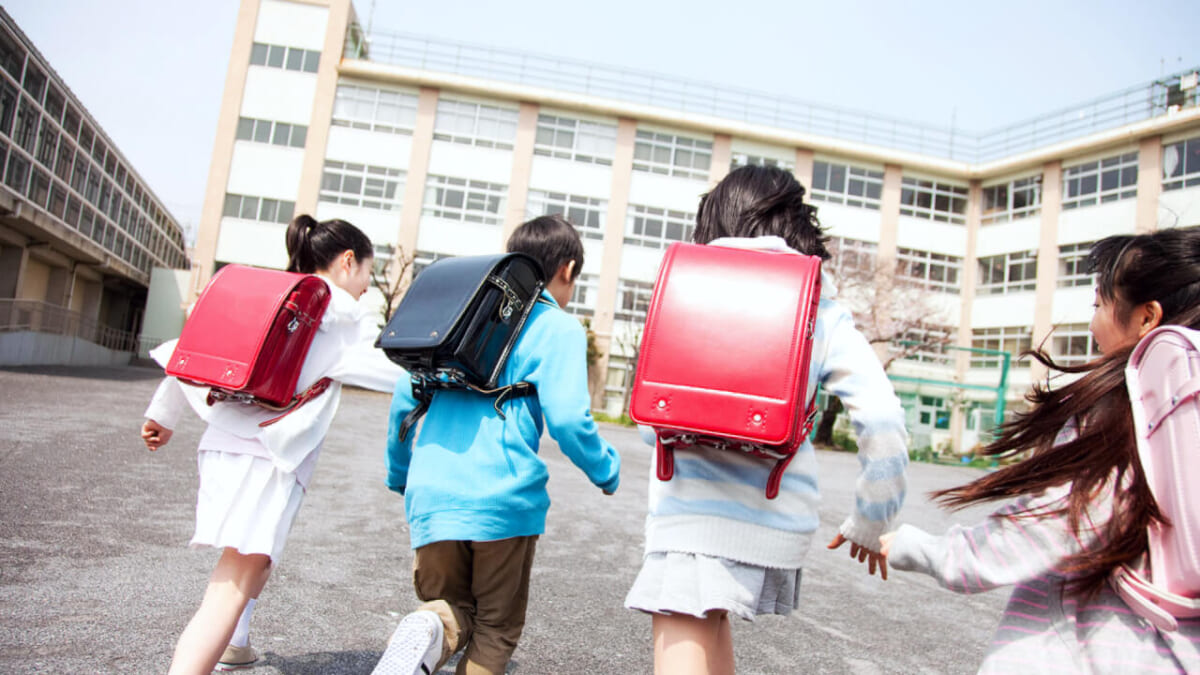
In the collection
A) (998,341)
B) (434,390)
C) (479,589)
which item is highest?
(998,341)

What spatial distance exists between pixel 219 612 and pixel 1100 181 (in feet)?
110

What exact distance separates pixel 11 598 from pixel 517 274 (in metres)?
2.57

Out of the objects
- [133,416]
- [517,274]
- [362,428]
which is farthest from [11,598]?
[362,428]

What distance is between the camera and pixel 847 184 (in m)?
31.5

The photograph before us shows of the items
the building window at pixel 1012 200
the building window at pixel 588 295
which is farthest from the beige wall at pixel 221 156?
the building window at pixel 1012 200

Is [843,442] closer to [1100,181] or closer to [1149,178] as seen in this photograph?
[1100,181]

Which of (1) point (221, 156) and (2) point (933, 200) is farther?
(2) point (933, 200)

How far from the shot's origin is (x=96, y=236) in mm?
28703

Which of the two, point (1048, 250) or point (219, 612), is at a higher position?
point (1048, 250)

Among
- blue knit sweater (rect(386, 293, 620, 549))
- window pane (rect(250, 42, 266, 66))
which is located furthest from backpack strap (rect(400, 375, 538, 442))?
window pane (rect(250, 42, 266, 66))

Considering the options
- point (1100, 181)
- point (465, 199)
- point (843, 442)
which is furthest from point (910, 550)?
point (1100, 181)

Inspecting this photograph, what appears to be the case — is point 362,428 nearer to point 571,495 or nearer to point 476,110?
point 571,495

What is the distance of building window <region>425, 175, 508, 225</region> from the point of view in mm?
28859

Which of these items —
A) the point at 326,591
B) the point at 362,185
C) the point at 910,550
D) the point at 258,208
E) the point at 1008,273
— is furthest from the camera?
the point at 1008,273
